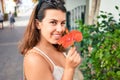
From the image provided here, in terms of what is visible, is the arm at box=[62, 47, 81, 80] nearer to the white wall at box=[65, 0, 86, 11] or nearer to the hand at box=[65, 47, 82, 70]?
the hand at box=[65, 47, 82, 70]

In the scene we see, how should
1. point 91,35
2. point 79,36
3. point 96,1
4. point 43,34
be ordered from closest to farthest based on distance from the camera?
point 79,36
point 43,34
point 91,35
point 96,1

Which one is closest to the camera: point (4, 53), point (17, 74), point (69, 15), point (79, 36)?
point (79, 36)

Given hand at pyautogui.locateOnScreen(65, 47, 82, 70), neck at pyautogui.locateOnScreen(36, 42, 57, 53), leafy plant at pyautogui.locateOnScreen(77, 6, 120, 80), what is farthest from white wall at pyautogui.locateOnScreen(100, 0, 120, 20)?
hand at pyautogui.locateOnScreen(65, 47, 82, 70)

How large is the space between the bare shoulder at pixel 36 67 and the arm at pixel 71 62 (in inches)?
4.4

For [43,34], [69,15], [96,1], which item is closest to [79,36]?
[43,34]

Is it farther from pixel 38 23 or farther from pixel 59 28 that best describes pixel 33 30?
pixel 59 28

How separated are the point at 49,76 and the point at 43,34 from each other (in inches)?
12.7

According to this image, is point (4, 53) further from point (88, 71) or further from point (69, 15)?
point (88, 71)

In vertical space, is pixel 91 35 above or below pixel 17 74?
above

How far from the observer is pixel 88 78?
14.8 feet

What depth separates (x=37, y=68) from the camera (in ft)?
7.43

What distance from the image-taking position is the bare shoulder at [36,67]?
2266 mm

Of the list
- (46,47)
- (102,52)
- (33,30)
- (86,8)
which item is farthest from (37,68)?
(86,8)

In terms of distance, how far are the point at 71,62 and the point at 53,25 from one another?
296 mm
